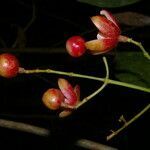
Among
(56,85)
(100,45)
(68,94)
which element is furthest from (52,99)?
(56,85)

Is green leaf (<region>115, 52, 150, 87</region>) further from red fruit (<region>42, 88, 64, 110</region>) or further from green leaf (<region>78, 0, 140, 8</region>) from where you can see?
red fruit (<region>42, 88, 64, 110</region>)

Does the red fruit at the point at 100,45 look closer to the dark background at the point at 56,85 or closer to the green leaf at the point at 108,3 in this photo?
the green leaf at the point at 108,3

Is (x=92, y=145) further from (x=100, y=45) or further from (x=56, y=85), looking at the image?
(x=56, y=85)

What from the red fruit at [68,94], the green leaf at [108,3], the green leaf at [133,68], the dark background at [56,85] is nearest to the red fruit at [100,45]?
the red fruit at [68,94]

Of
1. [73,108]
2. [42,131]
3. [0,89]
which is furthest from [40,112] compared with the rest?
[73,108]

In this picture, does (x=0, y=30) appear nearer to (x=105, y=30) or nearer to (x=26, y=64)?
(x=26, y=64)
